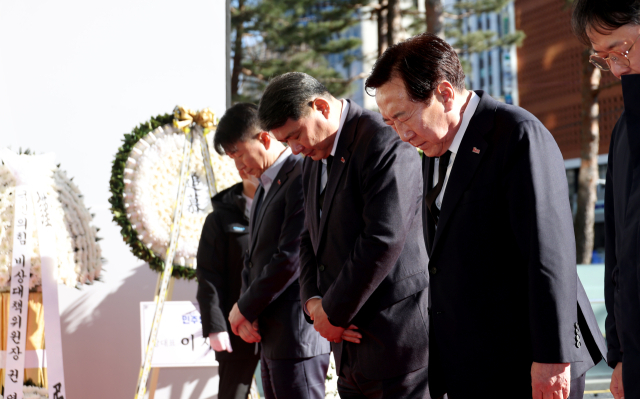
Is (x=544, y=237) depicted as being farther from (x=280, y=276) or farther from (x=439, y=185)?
(x=280, y=276)

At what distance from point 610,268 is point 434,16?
29.5ft

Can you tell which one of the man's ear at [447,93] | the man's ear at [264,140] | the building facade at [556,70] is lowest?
the man's ear at [447,93]

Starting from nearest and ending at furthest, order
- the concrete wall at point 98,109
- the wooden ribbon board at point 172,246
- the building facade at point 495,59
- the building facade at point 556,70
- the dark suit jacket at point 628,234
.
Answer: the dark suit jacket at point 628,234 → the wooden ribbon board at point 172,246 → the concrete wall at point 98,109 → the building facade at point 556,70 → the building facade at point 495,59

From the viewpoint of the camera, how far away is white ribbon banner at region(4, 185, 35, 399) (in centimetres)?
254

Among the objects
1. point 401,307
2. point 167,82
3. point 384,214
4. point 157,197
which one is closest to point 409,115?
point 384,214

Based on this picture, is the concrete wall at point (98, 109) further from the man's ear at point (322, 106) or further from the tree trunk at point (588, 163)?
the tree trunk at point (588, 163)

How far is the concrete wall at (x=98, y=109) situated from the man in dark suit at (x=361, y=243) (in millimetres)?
1694

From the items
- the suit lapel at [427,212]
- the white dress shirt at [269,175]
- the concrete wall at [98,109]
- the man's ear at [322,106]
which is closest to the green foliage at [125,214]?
the concrete wall at [98,109]

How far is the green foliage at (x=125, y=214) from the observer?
293cm

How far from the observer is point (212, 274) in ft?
7.81

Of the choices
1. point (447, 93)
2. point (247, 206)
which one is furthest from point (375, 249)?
point (247, 206)

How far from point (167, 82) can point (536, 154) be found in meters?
2.48

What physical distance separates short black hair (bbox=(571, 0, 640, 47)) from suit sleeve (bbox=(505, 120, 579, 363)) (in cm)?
→ 20

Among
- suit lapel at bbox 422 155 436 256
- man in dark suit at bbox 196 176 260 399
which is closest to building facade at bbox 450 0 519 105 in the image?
man in dark suit at bbox 196 176 260 399
